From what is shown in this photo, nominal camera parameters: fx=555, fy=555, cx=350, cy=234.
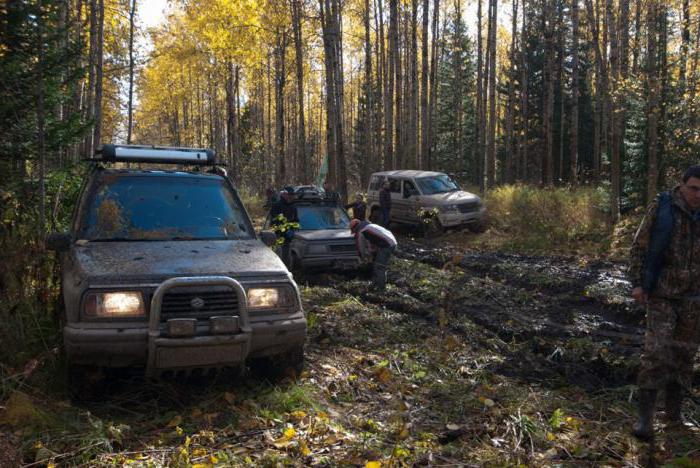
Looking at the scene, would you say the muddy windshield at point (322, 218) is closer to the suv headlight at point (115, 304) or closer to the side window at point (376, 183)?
the suv headlight at point (115, 304)

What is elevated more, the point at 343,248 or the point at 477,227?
the point at 343,248

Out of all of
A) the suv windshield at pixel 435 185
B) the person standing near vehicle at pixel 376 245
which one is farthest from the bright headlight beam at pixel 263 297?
the suv windshield at pixel 435 185

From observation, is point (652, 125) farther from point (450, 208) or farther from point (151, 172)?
point (151, 172)

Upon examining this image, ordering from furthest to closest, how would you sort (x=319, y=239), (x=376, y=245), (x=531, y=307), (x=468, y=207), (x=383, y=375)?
1. (x=468, y=207)
2. (x=319, y=239)
3. (x=376, y=245)
4. (x=531, y=307)
5. (x=383, y=375)

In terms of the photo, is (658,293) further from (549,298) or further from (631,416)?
(549,298)

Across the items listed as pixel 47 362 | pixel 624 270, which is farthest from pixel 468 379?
pixel 624 270

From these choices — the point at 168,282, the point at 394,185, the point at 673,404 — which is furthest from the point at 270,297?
the point at 394,185

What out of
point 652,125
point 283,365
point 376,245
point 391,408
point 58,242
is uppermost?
point 652,125

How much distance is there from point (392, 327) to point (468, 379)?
194cm

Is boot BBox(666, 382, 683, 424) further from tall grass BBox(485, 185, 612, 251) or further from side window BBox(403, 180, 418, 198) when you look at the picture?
side window BBox(403, 180, 418, 198)

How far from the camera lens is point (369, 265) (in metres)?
10.9

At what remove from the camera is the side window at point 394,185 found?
732 inches

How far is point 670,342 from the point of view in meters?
4.12

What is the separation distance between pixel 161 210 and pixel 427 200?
42.0 feet
